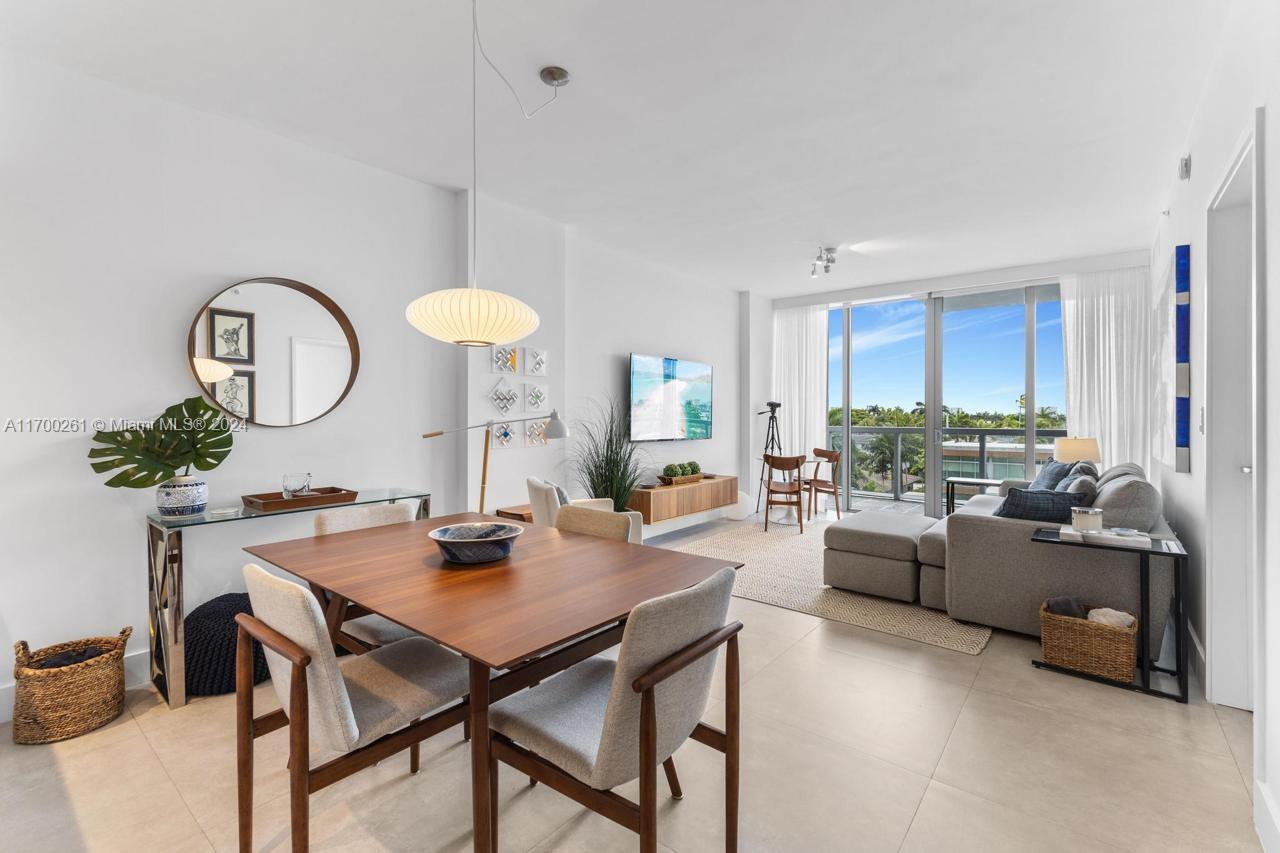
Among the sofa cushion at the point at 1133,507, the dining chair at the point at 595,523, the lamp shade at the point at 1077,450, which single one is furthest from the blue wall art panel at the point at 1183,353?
the dining chair at the point at 595,523

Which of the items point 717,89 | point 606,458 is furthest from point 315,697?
point 606,458

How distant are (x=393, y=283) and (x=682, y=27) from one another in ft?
7.22

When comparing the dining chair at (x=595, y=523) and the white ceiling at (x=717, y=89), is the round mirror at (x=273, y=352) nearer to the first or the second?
the white ceiling at (x=717, y=89)

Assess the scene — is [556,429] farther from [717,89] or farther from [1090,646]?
[1090,646]

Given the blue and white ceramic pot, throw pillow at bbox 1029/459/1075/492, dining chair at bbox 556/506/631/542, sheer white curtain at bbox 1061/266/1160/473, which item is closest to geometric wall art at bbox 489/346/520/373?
dining chair at bbox 556/506/631/542

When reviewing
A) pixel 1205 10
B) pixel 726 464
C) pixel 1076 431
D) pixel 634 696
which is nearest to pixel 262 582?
pixel 634 696

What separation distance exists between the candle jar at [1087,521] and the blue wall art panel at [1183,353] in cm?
62

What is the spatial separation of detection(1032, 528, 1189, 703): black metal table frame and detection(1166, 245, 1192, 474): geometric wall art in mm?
651

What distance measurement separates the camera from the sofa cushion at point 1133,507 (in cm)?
288

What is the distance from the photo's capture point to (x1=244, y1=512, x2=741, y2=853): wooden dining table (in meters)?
1.29

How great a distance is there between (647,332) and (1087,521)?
3.65 meters

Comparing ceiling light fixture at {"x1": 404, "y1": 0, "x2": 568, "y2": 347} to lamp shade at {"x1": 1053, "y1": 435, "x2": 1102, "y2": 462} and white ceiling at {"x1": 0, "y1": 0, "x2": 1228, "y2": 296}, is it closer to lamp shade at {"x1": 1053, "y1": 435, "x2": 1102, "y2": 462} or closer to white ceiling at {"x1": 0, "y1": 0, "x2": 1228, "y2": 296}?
white ceiling at {"x1": 0, "y1": 0, "x2": 1228, "y2": 296}

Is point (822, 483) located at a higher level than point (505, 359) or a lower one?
lower

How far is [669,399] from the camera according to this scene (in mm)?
5605
